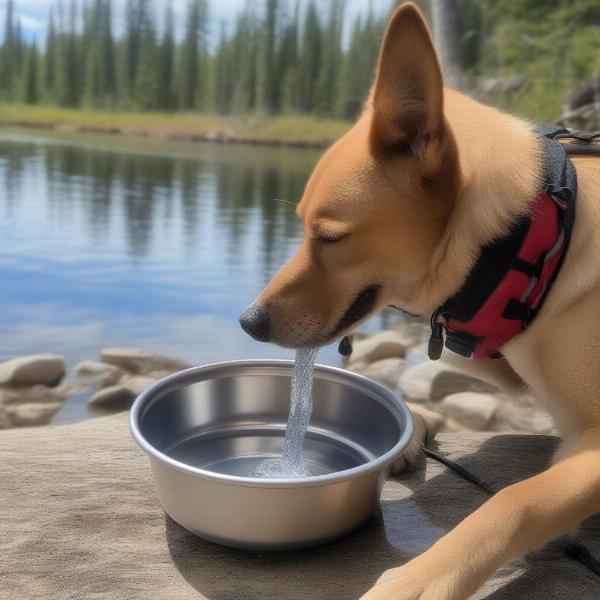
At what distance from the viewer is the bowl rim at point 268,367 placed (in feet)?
5.40

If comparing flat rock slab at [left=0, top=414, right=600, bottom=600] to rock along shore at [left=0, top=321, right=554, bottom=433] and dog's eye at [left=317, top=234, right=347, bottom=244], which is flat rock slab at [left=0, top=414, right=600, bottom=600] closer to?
dog's eye at [left=317, top=234, right=347, bottom=244]

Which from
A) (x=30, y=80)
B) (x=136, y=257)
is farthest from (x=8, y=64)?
(x=136, y=257)

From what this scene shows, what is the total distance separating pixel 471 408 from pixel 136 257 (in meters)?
5.23

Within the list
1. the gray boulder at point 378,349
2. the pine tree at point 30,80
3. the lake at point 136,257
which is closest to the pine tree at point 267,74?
the lake at point 136,257

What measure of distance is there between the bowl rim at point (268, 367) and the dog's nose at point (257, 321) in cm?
35

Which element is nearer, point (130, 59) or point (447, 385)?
point (447, 385)

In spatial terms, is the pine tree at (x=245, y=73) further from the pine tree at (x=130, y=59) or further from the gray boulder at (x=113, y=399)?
the gray boulder at (x=113, y=399)

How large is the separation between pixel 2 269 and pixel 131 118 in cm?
2607

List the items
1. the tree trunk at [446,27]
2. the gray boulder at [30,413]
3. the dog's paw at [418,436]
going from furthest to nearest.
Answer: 1. the tree trunk at [446,27]
2. the gray boulder at [30,413]
3. the dog's paw at [418,436]

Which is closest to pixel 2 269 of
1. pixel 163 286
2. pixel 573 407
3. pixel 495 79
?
pixel 163 286

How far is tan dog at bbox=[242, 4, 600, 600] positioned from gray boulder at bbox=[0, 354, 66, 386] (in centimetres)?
356

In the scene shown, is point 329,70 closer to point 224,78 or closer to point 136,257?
point 224,78

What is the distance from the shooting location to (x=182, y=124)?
3088 cm

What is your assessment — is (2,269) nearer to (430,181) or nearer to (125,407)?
(125,407)
